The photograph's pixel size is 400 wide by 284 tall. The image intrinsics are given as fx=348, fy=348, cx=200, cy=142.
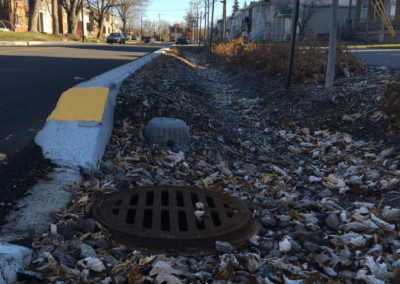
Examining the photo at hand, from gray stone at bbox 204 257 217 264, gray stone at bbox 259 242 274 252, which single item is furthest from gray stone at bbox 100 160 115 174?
gray stone at bbox 259 242 274 252

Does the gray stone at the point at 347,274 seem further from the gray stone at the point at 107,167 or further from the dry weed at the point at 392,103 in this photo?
the dry weed at the point at 392,103

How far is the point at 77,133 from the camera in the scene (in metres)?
3.35

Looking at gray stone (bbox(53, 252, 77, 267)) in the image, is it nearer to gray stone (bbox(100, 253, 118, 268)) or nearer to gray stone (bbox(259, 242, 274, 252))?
gray stone (bbox(100, 253, 118, 268))

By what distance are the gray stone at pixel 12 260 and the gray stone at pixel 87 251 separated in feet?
0.93

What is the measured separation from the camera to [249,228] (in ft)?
8.73

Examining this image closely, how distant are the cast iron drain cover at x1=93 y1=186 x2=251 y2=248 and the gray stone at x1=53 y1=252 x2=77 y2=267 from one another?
370 mm

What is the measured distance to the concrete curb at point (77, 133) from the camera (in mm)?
3203

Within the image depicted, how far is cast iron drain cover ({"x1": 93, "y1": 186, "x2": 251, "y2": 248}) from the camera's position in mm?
2342

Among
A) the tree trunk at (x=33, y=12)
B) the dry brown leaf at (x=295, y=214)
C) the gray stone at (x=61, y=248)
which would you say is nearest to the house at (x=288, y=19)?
the tree trunk at (x=33, y=12)

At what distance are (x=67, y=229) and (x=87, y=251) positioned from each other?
1.04 feet

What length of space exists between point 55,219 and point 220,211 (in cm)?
122

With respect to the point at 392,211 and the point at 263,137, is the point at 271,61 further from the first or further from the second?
the point at 392,211

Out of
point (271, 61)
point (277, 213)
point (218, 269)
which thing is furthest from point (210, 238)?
point (271, 61)

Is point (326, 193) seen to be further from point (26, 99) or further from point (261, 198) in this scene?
point (26, 99)
